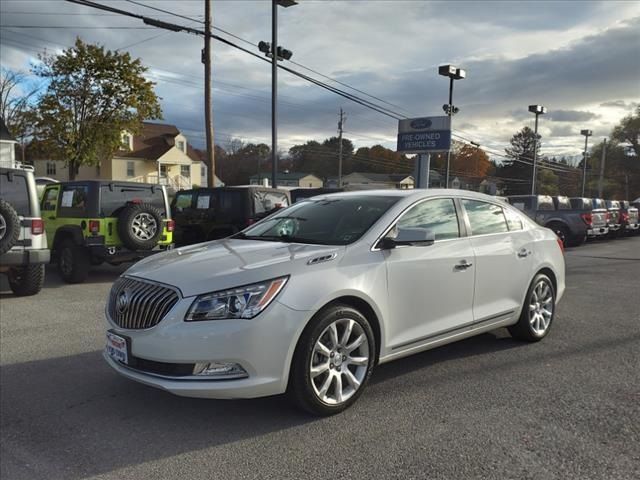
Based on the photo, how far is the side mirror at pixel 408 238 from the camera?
4.00 m

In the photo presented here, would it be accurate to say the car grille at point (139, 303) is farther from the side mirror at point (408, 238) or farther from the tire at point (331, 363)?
the side mirror at point (408, 238)

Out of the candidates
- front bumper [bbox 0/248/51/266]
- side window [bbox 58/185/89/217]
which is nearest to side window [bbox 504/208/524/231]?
front bumper [bbox 0/248/51/266]

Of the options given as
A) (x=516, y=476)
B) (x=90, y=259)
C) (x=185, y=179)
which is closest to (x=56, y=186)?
(x=90, y=259)

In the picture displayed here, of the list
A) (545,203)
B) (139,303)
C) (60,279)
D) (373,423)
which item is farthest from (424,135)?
(139,303)

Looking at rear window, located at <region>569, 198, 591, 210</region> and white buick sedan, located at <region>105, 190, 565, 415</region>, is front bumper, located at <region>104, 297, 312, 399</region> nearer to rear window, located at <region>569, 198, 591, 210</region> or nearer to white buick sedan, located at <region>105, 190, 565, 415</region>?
white buick sedan, located at <region>105, 190, 565, 415</region>

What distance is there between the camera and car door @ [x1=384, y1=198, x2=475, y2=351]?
4.05m

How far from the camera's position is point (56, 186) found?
1011 cm

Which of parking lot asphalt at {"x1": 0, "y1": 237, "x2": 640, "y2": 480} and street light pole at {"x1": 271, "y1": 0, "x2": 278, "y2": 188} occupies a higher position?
street light pole at {"x1": 271, "y1": 0, "x2": 278, "y2": 188}

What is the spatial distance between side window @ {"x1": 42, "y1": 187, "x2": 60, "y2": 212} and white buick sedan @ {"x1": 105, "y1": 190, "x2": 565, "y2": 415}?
6.57 meters

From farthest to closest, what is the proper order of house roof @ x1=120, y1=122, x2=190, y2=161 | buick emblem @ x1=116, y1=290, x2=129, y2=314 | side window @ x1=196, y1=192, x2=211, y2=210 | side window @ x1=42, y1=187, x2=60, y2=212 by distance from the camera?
house roof @ x1=120, y1=122, x2=190, y2=161
side window @ x1=196, y1=192, x2=211, y2=210
side window @ x1=42, y1=187, x2=60, y2=212
buick emblem @ x1=116, y1=290, x2=129, y2=314

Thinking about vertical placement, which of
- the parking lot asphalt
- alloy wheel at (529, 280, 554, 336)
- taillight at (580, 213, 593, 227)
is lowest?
the parking lot asphalt

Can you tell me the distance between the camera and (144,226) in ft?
31.0

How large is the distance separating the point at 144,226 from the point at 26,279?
2.10 m

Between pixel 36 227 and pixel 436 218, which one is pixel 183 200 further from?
pixel 436 218
